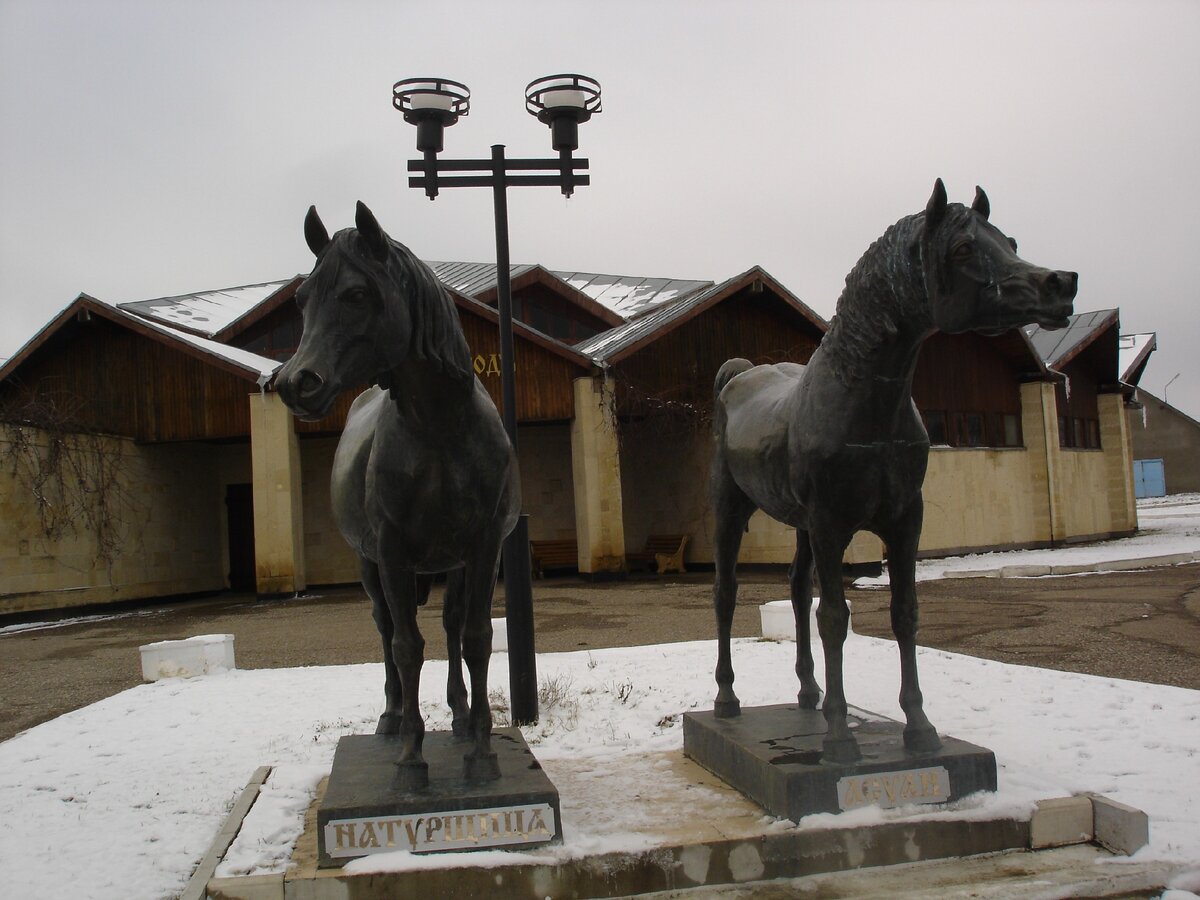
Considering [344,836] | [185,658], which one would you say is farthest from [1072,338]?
[344,836]

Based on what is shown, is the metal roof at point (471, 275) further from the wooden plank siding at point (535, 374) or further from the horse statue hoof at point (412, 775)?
the horse statue hoof at point (412, 775)

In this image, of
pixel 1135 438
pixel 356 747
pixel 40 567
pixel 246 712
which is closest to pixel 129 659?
pixel 246 712

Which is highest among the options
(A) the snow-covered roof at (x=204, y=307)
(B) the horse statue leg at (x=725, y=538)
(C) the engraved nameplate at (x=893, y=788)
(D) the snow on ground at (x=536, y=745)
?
(A) the snow-covered roof at (x=204, y=307)

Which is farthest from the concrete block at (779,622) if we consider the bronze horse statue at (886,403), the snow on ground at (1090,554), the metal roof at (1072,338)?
the metal roof at (1072,338)

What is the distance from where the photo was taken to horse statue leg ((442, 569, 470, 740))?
4.23m

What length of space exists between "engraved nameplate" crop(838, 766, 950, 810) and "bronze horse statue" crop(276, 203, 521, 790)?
4.61 feet

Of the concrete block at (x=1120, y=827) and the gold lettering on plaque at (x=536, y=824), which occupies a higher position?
the gold lettering on plaque at (x=536, y=824)

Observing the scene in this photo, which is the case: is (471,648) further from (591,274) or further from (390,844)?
(591,274)

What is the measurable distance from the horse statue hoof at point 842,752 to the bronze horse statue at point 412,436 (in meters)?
1.36

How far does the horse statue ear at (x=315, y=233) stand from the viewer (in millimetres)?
3506

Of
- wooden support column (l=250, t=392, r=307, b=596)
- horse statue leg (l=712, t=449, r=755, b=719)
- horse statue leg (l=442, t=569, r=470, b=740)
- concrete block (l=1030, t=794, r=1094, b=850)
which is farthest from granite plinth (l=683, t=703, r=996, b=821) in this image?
wooden support column (l=250, t=392, r=307, b=596)

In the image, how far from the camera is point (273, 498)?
1753 cm

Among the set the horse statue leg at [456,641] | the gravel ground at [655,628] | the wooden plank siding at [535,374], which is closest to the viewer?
the horse statue leg at [456,641]

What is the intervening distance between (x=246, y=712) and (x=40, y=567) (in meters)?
11.1
